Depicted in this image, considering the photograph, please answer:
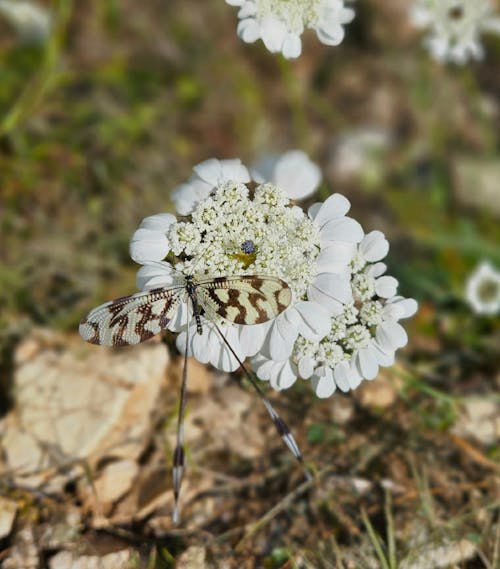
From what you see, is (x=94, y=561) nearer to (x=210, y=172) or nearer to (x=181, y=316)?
(x=181, y=316)

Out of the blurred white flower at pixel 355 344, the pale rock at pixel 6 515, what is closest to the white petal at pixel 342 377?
the blurred white flower at pixel 355 344

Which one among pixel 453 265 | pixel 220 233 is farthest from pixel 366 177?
pixel 220 233

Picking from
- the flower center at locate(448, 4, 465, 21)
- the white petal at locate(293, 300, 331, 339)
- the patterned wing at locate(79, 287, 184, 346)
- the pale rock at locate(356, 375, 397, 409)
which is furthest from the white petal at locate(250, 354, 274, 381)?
the flower center at locate(448, 4, 465, 21)

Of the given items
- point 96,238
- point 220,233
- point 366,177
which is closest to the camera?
point 220,233

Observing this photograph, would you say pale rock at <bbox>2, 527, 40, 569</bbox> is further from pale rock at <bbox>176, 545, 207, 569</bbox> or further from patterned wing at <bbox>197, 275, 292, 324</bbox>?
patterned wing at <bbox>197, 275, 292, 324</bbox>

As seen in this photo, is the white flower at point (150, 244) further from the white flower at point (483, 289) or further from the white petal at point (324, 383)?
the white flower at point (483, 289)

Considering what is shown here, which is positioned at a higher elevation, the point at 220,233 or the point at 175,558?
the point at 220,233

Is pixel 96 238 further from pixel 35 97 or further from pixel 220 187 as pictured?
pixel 220 187
